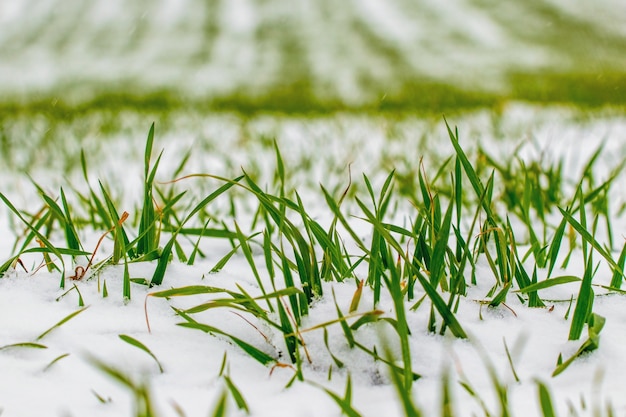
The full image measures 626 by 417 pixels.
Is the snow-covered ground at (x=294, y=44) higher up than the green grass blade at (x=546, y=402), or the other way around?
the green grass blade at (x=546, y=402)

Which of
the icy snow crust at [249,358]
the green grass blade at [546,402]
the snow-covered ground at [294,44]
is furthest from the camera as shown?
the snow-covered ground at [294,44]

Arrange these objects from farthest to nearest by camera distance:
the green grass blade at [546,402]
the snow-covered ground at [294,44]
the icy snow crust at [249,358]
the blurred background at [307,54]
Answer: the snow-covered ground at [294,44] < the blurred background at [307,54] < the icy snow crust at [249,358] < the green grass blade at [546,402]

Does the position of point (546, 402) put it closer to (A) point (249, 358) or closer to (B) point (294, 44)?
(A) point (249, 358)

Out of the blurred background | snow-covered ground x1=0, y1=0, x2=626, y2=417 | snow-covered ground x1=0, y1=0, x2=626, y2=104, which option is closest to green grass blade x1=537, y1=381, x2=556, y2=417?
snow-covered ground x1=0, y1=0, x2=626, y2=417

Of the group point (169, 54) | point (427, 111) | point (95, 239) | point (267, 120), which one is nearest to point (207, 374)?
point (95, 239)

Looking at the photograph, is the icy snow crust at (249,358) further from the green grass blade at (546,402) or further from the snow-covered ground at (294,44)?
the snow-covered ground at (294,44)

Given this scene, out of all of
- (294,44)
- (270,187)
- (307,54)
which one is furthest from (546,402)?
(294,44)

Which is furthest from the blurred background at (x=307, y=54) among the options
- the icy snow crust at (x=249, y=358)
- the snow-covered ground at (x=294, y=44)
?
the icy snow crust at (x=249, y=358)

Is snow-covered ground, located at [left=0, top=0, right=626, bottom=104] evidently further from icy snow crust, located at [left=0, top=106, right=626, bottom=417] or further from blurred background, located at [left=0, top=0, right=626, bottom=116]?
icy snow crust, located at [left=0, top=106, right=626, bottom=417]

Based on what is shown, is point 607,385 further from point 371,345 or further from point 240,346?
point 240,346
